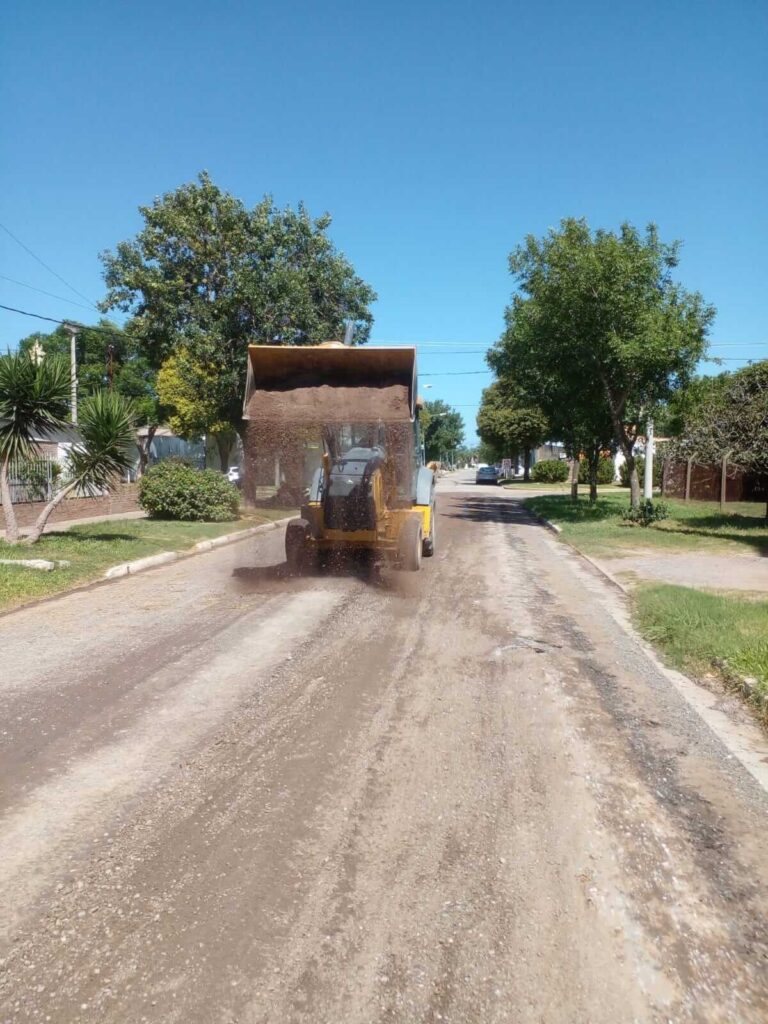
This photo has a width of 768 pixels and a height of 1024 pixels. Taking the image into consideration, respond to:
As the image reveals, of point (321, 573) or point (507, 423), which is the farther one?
point (507, 423)

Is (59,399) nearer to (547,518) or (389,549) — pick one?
(389,549)

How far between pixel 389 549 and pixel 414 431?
189 centimetres

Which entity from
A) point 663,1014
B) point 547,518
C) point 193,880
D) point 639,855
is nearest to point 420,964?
point 663,1014

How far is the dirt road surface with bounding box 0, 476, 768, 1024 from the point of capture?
2705mm

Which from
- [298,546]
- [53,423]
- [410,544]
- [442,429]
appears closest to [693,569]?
[410,544]

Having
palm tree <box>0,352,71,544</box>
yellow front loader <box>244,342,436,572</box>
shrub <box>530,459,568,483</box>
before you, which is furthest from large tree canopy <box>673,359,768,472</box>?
shrub <box>530,459,568,483</box>

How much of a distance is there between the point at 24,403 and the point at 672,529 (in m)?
15.0

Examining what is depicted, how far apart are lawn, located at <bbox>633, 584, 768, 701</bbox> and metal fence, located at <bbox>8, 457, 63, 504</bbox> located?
1410cm

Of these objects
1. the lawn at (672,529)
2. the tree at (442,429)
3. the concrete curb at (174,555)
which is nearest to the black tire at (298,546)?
the concrete curb at (174,555)

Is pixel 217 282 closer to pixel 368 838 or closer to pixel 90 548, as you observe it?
pixel 90 548

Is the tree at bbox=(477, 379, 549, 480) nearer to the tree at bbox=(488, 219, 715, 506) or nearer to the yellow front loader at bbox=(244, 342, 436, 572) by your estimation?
the tree at bbox=(488, 219, 715, 506)

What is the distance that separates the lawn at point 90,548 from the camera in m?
9.99

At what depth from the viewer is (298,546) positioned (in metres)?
11.3

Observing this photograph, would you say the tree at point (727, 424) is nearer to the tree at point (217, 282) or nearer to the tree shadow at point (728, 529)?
the tree shadow at point (728, 529)
